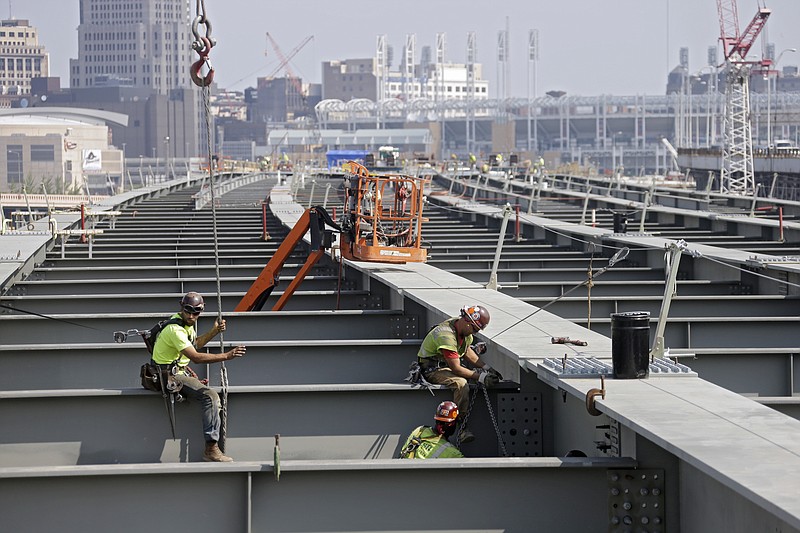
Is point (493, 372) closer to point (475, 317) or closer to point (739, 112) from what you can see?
point (475, 317)

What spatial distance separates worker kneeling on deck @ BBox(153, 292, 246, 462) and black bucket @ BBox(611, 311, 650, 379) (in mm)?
3569

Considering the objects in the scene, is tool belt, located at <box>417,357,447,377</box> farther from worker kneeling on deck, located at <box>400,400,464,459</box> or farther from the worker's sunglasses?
worker kneeling on deck, located at <box>400,400,464,459</box>

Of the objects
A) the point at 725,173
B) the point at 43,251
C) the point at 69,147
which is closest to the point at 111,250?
the point at 43,251

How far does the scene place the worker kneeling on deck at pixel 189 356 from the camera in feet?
42.2

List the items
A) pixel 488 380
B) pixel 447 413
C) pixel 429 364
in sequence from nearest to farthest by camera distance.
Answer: pixel 447 413 < pixel 488 380 < pixel 429 364

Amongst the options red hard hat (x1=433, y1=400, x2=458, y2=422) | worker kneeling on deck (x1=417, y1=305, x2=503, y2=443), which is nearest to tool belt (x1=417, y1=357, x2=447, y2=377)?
worker kneeling on deck (x1=417, y1=305, x2=503, y2=443)

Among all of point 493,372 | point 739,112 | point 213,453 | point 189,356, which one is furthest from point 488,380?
point 739,112

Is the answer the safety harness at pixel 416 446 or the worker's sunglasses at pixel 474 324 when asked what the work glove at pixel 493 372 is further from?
the safety harness at pixel 416 446

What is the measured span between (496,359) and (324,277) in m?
10.8

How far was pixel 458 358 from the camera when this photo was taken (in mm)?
13469

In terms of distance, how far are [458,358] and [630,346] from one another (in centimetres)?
252

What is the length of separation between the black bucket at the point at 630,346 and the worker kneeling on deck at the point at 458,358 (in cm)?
185

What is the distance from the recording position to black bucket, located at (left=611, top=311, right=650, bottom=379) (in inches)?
444

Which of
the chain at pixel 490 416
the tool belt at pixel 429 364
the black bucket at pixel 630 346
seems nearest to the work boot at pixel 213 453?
the chain at pixel 490 416
